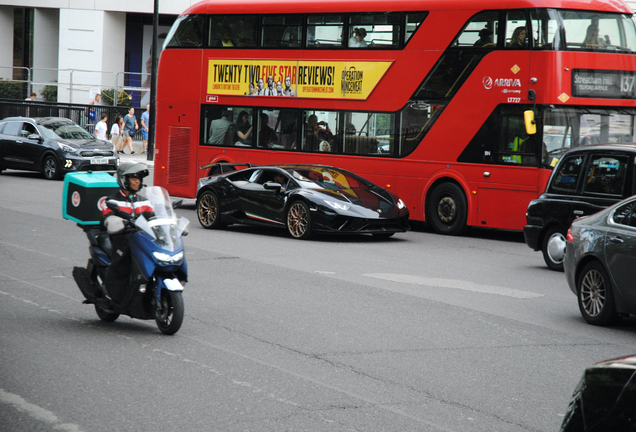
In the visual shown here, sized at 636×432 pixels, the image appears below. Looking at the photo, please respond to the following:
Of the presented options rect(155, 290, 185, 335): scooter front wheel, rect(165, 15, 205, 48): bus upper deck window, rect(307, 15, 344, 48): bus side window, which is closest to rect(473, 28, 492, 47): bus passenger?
rect(307, 15, 344, 48): bus side window

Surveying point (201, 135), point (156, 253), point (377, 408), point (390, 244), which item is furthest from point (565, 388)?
point (201, 135)

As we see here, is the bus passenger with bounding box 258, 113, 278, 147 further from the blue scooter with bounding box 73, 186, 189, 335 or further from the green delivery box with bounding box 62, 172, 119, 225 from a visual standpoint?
the blue scooter with bounding box 73, 186, 189, 335

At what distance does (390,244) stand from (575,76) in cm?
431

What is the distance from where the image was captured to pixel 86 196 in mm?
8109

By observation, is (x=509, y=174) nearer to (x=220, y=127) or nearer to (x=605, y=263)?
(x=220, y=127)

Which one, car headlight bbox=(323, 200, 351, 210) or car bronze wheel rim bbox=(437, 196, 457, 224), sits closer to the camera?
car headlight bbox=(323, 200, 351, 210)

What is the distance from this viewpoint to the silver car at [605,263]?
7.90 metres

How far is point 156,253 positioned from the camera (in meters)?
7.12

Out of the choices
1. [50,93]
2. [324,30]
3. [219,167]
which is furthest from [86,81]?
[324,30]

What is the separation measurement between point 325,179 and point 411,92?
2811mm

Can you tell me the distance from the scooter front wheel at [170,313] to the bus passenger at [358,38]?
35.6ft

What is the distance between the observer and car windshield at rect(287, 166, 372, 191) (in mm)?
14914

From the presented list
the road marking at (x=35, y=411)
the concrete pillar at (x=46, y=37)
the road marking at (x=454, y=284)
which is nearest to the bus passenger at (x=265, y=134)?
the road marking at (x=454, y=284)

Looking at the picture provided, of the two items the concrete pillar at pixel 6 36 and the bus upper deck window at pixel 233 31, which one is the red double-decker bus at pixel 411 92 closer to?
the bus upper deck window at pixel 233 31
